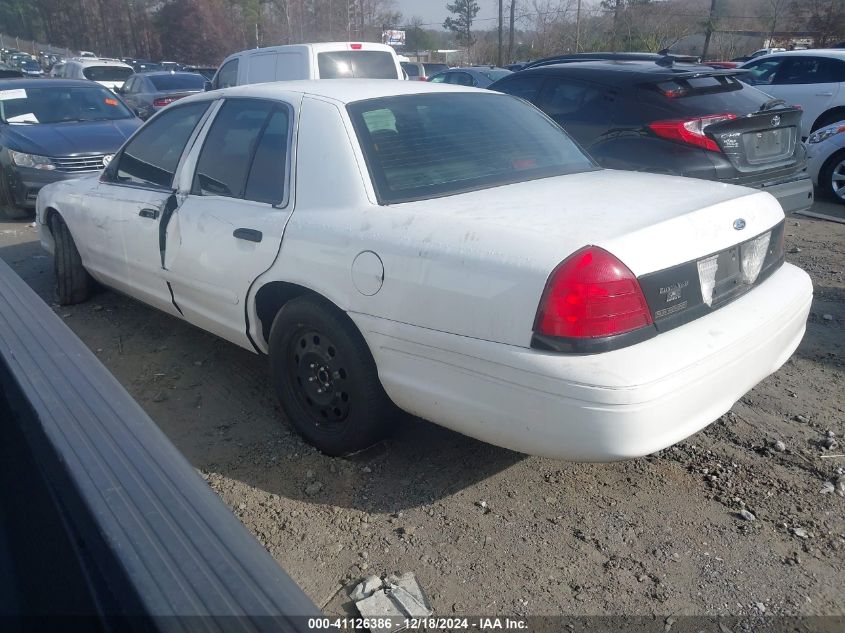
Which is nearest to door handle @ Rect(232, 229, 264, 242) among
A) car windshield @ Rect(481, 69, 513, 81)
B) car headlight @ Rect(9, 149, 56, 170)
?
car headlight @ Rect(9, 149, 56, 170)

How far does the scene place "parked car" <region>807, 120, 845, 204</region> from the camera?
26.8 ft

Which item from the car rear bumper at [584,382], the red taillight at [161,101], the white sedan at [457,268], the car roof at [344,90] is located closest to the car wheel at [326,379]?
the white sedan at [457,268]

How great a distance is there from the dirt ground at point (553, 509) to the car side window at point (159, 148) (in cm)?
125

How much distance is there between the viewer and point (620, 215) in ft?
8.86

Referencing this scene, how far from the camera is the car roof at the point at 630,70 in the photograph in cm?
598

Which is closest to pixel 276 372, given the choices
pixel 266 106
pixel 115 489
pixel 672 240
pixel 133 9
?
pixel 266 106

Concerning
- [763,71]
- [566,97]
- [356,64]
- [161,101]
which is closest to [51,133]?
[356,64]

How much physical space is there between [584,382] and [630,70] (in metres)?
4.66

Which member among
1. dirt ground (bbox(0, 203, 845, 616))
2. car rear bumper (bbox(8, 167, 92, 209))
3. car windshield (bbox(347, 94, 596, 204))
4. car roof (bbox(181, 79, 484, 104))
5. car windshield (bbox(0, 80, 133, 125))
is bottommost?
dirt ground (bbox(0, 203, 845, 616))

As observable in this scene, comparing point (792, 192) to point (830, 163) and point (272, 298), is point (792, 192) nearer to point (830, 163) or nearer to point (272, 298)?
point (830, 163)

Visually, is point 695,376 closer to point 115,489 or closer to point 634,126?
point 115,489

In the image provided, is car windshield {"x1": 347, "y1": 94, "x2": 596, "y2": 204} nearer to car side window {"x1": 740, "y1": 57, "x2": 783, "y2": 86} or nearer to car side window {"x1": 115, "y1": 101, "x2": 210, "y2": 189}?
car side window {"x1": 115, "y1": 101, "x2": 210, "y2": 189}

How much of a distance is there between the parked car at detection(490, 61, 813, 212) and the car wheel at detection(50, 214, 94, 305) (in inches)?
161

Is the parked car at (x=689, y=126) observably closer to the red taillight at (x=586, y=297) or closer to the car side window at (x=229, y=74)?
the red taillight at (x=586, y=297)
